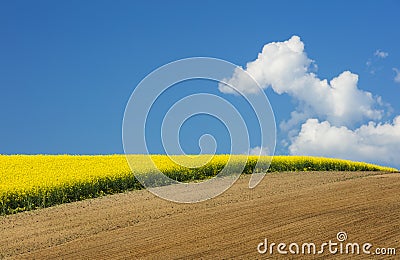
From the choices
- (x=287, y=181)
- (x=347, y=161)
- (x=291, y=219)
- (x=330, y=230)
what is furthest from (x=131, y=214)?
(x=347, y=161)

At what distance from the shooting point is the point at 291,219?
14094mm

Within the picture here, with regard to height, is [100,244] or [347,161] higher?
[347,161]

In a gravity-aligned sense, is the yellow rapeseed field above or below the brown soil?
above

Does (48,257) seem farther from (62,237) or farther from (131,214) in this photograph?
(131,214)

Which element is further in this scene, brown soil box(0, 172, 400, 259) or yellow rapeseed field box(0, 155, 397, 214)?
yellow rapeseed field box(0, 155, 397, 214)

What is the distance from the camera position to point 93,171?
72.8 feet

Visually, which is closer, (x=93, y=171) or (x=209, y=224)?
(x=209, y=224)

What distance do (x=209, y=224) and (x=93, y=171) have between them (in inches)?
368

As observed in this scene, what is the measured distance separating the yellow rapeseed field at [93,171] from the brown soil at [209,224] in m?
1.09

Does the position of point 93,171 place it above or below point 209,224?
above

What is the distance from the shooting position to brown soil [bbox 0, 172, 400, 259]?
12.0 m

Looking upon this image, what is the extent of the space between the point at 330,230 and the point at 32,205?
10.6 meters

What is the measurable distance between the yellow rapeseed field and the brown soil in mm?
1093

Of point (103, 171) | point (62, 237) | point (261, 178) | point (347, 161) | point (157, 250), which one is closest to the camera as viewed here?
point (157, 250)
